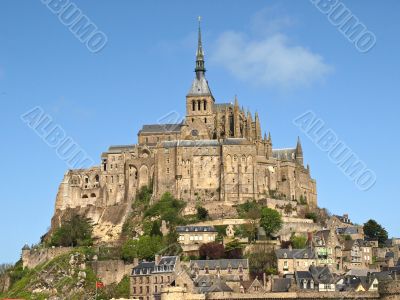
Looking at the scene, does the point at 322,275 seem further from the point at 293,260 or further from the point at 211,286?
the point at 211,286

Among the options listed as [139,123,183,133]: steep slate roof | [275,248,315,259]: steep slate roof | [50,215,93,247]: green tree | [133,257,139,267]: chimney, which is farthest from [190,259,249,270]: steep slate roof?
[139,123,183,133]: steep slate roof

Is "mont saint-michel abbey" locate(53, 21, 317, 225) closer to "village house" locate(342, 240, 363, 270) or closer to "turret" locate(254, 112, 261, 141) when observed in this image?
"turret" locate(254, 112, 261, 141)

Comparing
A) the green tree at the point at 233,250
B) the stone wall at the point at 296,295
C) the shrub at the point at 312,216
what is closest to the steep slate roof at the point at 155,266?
the stone wall at the point at 296,295

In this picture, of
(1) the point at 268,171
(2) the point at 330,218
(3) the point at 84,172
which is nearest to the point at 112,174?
(3) the point at 84,172

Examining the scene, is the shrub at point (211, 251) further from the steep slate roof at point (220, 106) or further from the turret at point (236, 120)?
the steep slate roof at point (220, 106)

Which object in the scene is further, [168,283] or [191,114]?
[191,114]

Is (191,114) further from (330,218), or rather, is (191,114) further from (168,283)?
(168,283)
